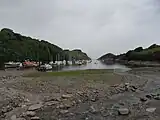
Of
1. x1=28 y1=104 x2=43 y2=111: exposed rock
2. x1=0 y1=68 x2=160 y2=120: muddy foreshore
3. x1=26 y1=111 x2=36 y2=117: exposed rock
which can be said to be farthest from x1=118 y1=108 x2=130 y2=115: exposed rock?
x1=26 y1=111 x2=36 y2=117: exposed rock

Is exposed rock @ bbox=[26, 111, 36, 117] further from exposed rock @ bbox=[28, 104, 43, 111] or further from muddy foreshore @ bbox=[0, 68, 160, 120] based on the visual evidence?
exposed rock @ bbox=[28, 104, 43, 111]

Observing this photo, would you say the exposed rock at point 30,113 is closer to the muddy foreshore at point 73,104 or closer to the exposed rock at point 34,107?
the muddy foreshore at point 73,104

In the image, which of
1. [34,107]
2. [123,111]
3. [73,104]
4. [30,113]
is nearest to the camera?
[30,113]

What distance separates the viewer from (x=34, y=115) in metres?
19.9

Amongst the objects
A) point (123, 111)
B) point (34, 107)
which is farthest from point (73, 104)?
point (123, 111)

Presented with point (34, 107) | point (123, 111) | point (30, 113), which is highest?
point (34, 107)

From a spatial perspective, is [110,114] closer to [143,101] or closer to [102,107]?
[102,107]

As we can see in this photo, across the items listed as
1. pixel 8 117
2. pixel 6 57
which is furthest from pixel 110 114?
pixel 6 57

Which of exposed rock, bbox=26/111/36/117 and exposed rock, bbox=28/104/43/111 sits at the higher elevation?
exposed rock, bbox=28/104/43/111

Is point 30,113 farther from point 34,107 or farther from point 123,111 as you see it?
point 123,111

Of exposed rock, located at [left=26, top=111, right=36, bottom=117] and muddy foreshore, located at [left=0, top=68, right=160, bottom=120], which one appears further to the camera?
muddy foreshore, located at [left=0, top=68, right=160, bottom=120]

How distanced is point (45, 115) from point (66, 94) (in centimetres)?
781

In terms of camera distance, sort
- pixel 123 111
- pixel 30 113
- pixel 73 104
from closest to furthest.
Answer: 1. pixel 30 113
2. pixel 123 111
3. pixel 73 104

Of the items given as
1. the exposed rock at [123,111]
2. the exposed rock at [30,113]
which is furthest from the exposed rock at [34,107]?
the exposed rock at [123,111]
